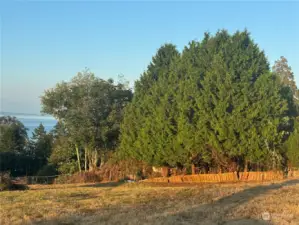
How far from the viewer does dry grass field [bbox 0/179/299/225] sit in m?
5.72

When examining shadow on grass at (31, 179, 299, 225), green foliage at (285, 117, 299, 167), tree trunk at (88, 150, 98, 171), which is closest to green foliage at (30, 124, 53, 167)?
tree trunk at (88, 150, 98, 171)

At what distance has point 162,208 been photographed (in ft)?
22.2

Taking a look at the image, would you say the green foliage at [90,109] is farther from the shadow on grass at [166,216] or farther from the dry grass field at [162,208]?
the shadow on grass at [166,216]

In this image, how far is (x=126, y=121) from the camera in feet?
53.9

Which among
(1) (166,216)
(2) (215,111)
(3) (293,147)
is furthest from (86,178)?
(1) (166,216)

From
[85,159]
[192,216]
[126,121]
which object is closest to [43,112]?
[85,159]

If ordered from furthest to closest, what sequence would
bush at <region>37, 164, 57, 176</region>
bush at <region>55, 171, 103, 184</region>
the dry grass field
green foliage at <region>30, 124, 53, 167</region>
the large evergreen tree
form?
1. green foliage at <region>30, 124, 53, 167</region>
2. bush at <region>37, 164, 57, 176</region>
3. bush at <region>55, 171, 103, 184</region>
4. the large evergreen tree
5. the dry grass field

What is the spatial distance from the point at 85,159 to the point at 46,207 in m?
14.7

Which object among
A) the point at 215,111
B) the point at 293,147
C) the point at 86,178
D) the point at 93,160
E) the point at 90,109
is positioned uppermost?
the point at 90,109

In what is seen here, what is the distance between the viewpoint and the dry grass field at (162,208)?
5.72 metres

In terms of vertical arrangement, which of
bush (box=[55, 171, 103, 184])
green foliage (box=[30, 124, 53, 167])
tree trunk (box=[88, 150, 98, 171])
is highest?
green foliage (box=[30, 124, 53, 167])

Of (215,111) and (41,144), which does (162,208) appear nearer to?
(215,111)

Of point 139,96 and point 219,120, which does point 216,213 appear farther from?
point 139,96

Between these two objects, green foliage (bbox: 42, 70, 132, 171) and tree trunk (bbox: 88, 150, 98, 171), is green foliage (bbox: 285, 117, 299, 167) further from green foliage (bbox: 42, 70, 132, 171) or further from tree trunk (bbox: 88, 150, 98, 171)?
tree trunk (bbox: 88, 150, 98, 171)
